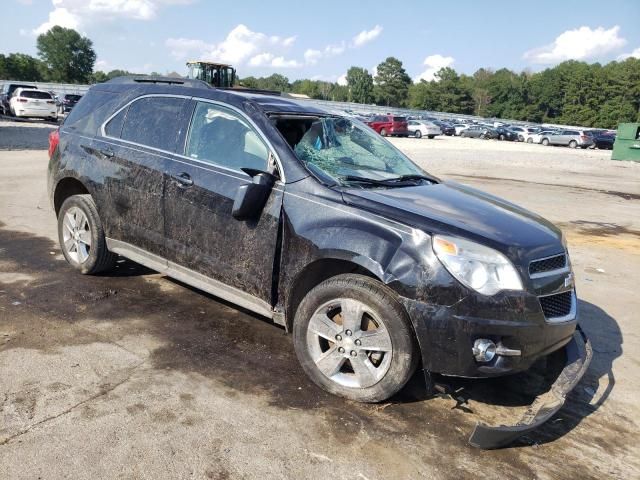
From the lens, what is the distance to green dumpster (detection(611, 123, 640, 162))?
28375mm

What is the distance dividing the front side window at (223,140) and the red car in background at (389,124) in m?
40.7

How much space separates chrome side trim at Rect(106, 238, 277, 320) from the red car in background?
40.6 metres

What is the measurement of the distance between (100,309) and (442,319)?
9.80ft

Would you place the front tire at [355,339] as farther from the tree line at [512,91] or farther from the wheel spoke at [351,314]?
the tree line at [512,91]

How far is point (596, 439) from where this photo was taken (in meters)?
3.36

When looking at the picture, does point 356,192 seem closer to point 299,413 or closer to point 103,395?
point 299,413

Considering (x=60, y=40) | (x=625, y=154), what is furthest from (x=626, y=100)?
(x=60, y=40)

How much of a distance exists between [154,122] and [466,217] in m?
2.76

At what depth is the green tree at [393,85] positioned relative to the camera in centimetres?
14112

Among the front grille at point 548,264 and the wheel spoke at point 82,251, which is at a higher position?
the front grille at point 548,264

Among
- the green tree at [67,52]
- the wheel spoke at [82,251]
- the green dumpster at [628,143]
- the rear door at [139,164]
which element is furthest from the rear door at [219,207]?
the green tree at [67,52]

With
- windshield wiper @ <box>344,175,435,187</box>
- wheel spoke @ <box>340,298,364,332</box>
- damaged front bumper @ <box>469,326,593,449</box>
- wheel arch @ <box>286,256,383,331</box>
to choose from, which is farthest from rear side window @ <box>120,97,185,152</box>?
damaged front bumper @ <box>469,326,593,449</box>

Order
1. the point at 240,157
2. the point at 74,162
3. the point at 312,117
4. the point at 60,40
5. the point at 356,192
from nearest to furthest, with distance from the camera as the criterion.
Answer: the point at 356,192
the point at 240,157
the point at 312,117
the point at 74,162
the point at 60,40

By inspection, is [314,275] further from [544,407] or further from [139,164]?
[139,164]
